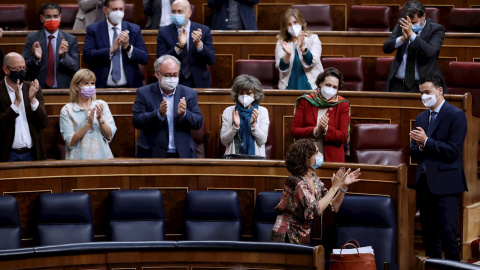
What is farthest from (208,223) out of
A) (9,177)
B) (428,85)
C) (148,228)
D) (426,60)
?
(426,60)

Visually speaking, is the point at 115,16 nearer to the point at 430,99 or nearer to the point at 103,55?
the point at 103,55

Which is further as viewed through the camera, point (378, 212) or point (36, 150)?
point (36, 150)

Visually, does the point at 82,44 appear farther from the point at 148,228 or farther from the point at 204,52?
the point at 148,228

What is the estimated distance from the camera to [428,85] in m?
3.61

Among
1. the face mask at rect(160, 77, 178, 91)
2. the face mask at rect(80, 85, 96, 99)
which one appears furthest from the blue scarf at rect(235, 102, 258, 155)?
the face mask at rect(80, 85, 96, 99)

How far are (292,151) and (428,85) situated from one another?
0.86 metres

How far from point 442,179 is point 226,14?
6.79 ft

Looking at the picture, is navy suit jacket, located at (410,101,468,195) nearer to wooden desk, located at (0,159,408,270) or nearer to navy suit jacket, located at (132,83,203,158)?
wooden desk, located at (0,159,408,270)

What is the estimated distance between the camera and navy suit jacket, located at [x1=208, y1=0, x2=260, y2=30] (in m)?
5.08

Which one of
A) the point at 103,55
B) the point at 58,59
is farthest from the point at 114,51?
the point at 58,59

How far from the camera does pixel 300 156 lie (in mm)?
3037

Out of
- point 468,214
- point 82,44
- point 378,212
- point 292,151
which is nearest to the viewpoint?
point 292,151

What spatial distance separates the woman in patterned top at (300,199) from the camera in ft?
9.86

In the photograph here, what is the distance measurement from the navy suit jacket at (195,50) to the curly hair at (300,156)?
1490 mm
